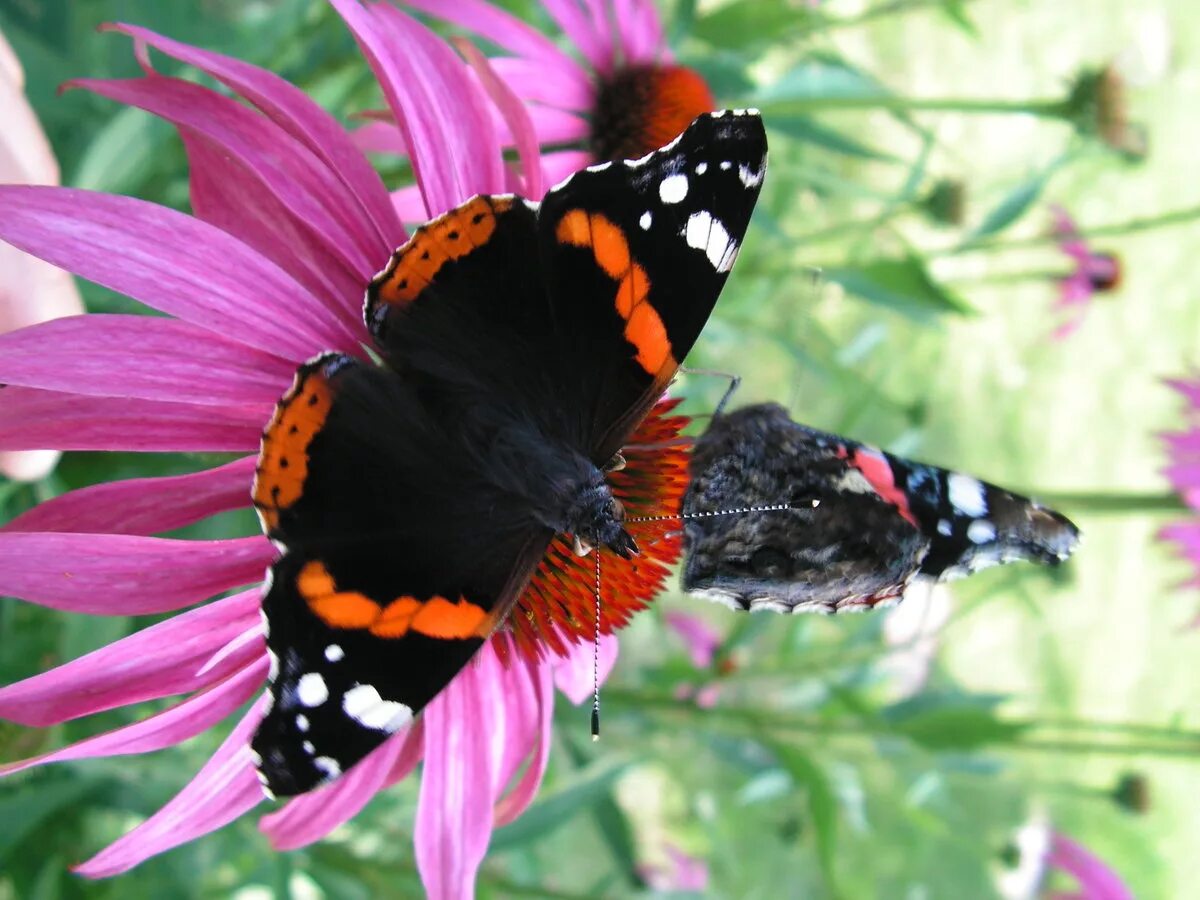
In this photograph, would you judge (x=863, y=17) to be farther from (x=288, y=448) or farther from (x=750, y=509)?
(x=288, y=448)

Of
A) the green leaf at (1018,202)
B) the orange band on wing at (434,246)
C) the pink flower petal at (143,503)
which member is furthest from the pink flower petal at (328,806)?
the green leaf at (1018,202)

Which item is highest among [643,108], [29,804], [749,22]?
[749,22]

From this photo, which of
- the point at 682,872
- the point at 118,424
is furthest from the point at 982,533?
the point at 682,872

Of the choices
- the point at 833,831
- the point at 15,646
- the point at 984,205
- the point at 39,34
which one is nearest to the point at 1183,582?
the point at 833,831

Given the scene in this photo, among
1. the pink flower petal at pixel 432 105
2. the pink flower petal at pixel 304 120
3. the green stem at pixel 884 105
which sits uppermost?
the green stem at pixel 884 105

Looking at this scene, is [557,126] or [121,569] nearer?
[121,569]

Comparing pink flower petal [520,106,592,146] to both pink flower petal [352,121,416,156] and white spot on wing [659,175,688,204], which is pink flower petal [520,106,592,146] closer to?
pink flower petal [352,121,416,156]

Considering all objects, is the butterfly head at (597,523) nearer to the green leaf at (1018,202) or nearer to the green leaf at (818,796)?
the green leaf at (818,796)
